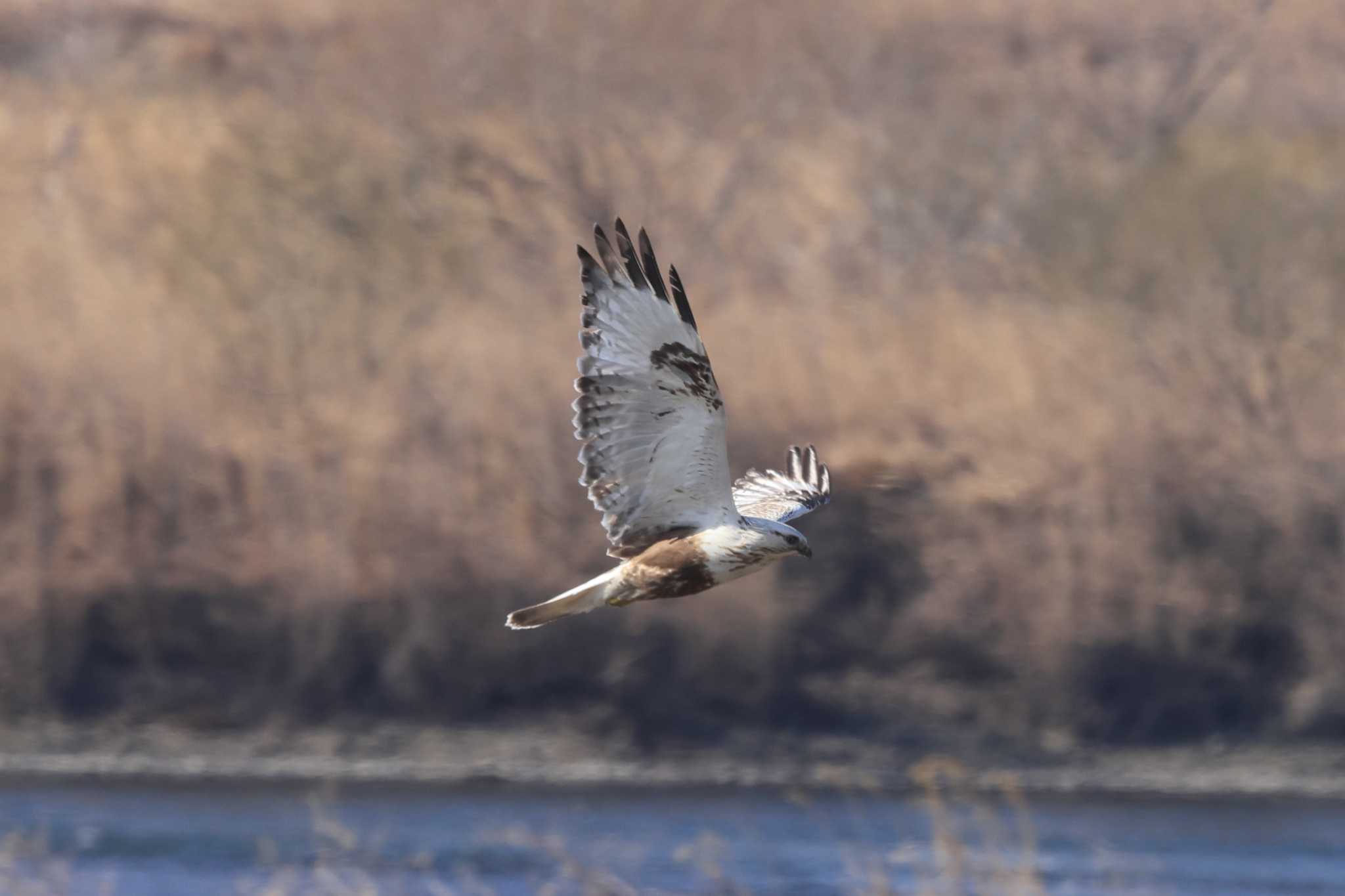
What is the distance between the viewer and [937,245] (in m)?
18.2

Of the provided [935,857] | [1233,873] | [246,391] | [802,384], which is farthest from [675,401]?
[246,391]

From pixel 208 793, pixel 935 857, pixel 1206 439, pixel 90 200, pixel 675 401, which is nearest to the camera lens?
pixel 675 401

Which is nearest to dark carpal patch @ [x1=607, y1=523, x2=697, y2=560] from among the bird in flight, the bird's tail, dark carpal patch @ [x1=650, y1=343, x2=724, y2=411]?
the bird in flight

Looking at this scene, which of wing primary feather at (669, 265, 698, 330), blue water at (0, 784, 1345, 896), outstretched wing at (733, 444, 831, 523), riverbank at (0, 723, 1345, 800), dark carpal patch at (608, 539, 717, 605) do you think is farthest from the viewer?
riverbank at (0, 723, 1345, 800)

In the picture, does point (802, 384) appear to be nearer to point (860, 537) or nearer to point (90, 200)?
point (860, 537)

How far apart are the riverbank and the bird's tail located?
890cm

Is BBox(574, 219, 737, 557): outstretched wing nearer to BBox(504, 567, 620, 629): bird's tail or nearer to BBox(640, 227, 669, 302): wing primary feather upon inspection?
BBox(640, 227, 669, 302): wing primary feather

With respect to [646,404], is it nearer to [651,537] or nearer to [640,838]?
[651,537]

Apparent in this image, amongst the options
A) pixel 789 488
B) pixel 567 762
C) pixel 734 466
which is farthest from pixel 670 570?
pixel 567 762

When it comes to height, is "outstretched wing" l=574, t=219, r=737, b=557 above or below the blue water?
above

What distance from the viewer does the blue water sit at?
42.4ft

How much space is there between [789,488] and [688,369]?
78.2 inches

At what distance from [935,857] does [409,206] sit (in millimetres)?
8049

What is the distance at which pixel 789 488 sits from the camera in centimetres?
937
